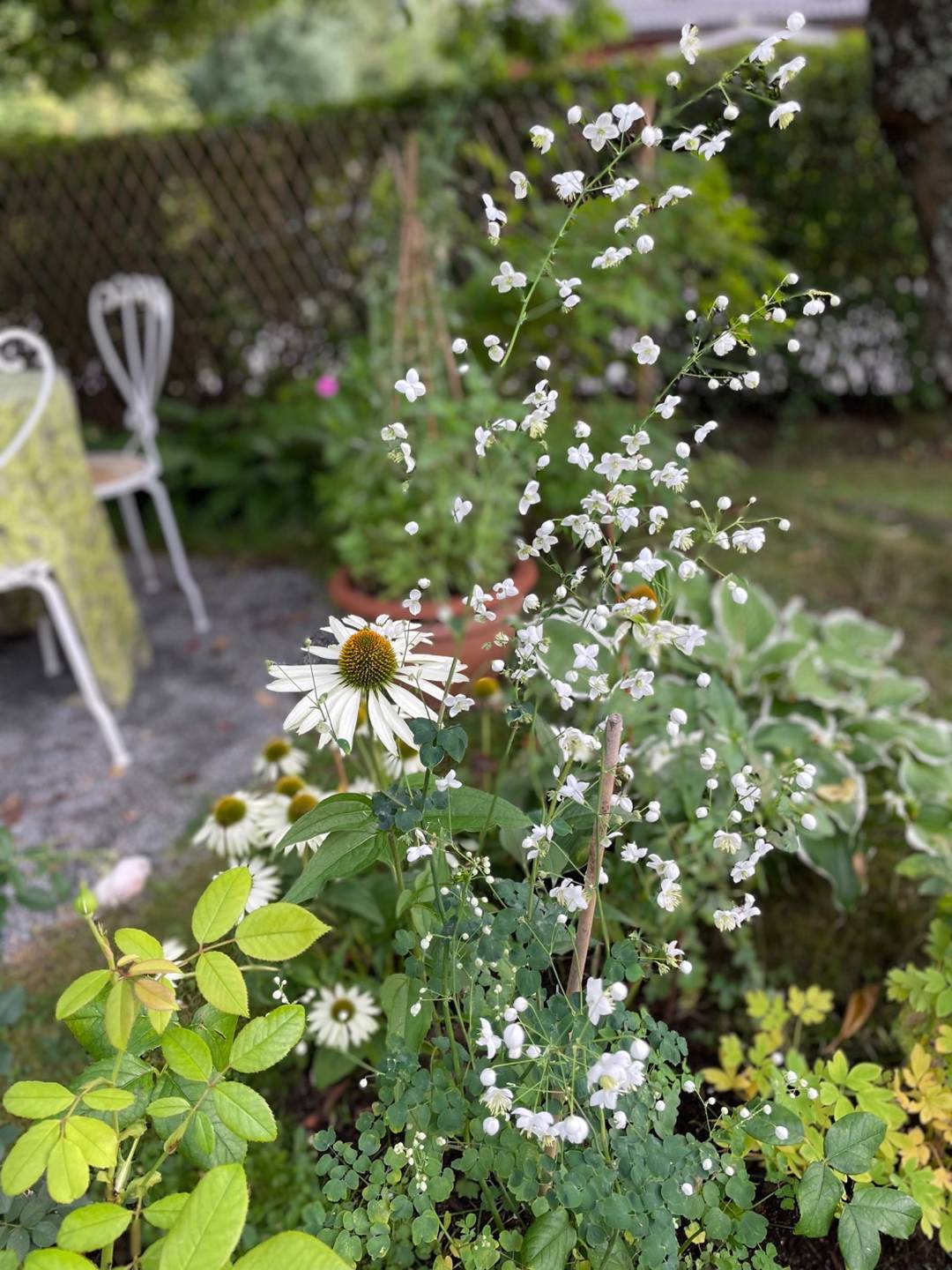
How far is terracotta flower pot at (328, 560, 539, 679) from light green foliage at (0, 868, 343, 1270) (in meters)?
1.17

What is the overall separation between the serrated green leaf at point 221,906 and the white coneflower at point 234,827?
0.44 m

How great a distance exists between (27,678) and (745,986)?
2.54 m

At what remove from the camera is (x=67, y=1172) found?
0.81 m

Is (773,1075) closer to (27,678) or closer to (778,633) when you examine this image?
(778,633)

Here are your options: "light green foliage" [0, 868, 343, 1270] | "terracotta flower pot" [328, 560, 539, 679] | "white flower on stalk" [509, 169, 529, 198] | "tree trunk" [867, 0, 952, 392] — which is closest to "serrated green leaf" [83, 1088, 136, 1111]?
"light green foliage" [0, 868, 343, 1270]

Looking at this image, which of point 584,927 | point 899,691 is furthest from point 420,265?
point 584,927

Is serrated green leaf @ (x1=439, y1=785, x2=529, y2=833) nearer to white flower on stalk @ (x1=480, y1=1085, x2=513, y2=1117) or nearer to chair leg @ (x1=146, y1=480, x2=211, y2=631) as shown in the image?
white flower on stalk @ (x1=480, y1=1085, x2=513, y2=1117)

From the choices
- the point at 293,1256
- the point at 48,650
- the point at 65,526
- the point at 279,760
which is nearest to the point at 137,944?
the point at 293,1256

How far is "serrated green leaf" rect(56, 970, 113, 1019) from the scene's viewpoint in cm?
87

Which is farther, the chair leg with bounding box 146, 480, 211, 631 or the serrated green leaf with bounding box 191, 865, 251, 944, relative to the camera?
the chair leg with bounding box 146, 480, 211, 631

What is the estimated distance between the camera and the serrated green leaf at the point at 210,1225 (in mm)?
792

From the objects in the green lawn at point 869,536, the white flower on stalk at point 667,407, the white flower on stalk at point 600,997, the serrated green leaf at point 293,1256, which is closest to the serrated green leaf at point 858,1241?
the white flower on stalk at point 600,997

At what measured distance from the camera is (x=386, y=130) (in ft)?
14.3

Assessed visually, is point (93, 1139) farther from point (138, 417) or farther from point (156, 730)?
point (138, 417)
